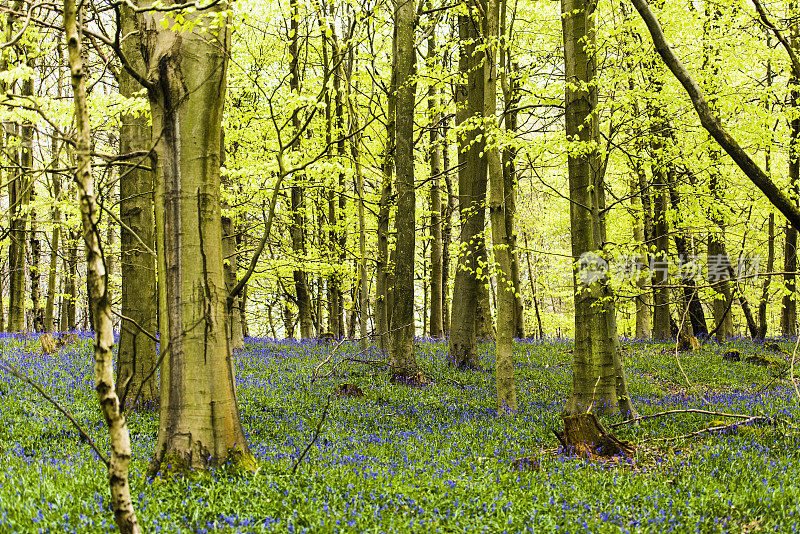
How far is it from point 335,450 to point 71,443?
122 inches

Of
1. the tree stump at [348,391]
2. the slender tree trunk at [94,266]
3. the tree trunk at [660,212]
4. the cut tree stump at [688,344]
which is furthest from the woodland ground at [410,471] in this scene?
the tree trunk at [660,212]

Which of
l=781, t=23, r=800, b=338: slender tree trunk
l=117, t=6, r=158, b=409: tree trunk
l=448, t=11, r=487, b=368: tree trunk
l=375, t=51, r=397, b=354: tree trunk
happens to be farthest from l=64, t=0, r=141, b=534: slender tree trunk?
l=781, t=23, r=800, b=338: slender tree trunk

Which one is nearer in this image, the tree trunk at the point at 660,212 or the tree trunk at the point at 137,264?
the tree trunk at the point at 137,264

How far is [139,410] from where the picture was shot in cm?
788

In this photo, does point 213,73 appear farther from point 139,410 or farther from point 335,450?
point 139,410

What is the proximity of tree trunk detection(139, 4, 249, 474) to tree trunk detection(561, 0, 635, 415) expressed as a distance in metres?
5.61

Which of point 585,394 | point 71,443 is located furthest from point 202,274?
point 585,394

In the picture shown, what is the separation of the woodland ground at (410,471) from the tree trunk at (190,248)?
0.44m

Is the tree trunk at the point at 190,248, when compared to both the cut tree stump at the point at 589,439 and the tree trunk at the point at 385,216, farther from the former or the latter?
the tree trunk at the point at 385,216

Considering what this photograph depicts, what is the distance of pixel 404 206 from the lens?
11.4m

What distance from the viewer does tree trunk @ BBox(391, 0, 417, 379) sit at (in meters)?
11.2

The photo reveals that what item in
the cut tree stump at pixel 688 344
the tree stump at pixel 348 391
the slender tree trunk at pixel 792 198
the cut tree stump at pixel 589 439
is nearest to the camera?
the cut tree stump at pixel 589 439

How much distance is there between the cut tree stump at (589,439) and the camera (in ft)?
22.2

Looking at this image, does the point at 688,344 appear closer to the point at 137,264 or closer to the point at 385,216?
the point at 385,216
